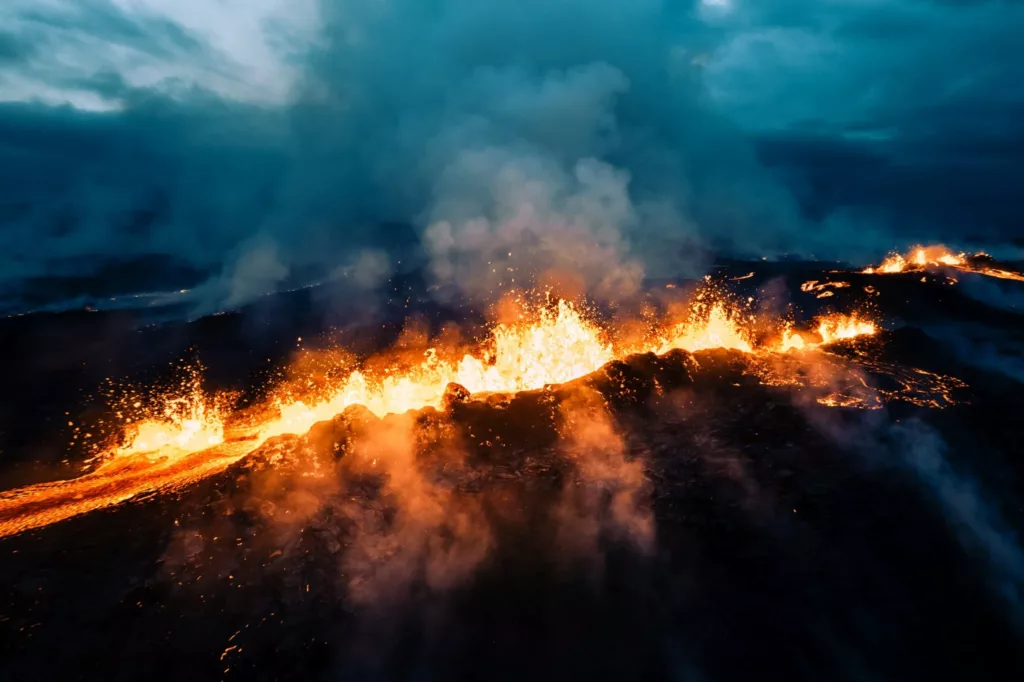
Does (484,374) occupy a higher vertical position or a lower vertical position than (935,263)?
lower

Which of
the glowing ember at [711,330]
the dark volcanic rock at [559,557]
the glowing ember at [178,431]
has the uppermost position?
the glowing ember at [711,330]

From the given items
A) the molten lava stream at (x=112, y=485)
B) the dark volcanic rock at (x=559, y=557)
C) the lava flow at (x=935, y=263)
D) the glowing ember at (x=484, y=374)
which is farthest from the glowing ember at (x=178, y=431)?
the lava flow at (x=935, y=263)

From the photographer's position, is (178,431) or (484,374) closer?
(178,431)

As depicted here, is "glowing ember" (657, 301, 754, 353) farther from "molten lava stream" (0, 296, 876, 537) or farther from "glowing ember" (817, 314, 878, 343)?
"glowing ember" (817, 314, 878, 343)

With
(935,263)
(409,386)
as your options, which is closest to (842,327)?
(409,386)

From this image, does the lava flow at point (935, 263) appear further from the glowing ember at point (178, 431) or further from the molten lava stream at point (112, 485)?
the molten lava stream at point (112, 485)

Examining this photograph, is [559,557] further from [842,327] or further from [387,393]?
[842,327]

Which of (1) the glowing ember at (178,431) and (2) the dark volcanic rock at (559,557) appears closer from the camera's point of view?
(2) the dark volcanic rock at (559,557)
